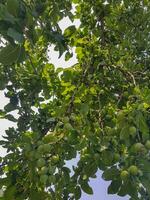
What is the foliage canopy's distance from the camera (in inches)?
118

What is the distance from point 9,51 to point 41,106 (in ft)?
8.50

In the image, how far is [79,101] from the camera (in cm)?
391

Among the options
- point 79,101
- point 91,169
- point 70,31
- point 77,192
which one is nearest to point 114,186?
point 91,169

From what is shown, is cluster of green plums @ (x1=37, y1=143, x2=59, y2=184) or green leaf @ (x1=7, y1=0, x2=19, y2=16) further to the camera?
cluster of green plums @ (x1=37, y1=143, x2=59, y2=184)

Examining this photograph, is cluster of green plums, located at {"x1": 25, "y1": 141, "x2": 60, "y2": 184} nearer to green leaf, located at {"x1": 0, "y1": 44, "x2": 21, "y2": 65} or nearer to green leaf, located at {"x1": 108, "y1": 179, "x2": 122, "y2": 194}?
green leaf, located at {"x1": 108, "y1": 179, "x2": 122, "y2": 194}

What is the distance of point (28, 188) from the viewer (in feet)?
11.1

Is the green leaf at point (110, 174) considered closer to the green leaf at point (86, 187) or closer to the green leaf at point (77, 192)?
the green leaf at point (86, 187)

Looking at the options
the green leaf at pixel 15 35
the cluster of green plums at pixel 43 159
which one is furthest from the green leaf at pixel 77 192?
the green leaf at pixel 15 35

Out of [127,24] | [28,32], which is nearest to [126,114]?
[28,32]

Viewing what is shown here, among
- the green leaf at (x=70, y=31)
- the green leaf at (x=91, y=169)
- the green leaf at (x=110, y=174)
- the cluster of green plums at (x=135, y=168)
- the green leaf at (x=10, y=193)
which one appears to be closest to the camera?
the cluster of green plums at (x=135, y=168)

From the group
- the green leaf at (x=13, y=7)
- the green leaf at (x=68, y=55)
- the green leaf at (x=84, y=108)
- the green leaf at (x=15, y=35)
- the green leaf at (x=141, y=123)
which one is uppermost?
the green leaf at (x=68, y=55)

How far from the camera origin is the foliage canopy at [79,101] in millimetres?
2990

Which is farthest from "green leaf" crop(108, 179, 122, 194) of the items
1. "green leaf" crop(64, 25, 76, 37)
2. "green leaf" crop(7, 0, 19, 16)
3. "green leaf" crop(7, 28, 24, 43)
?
"green leaf" crop(64, 25, 76, 37)

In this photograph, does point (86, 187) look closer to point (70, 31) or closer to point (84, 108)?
point (84, 108)
